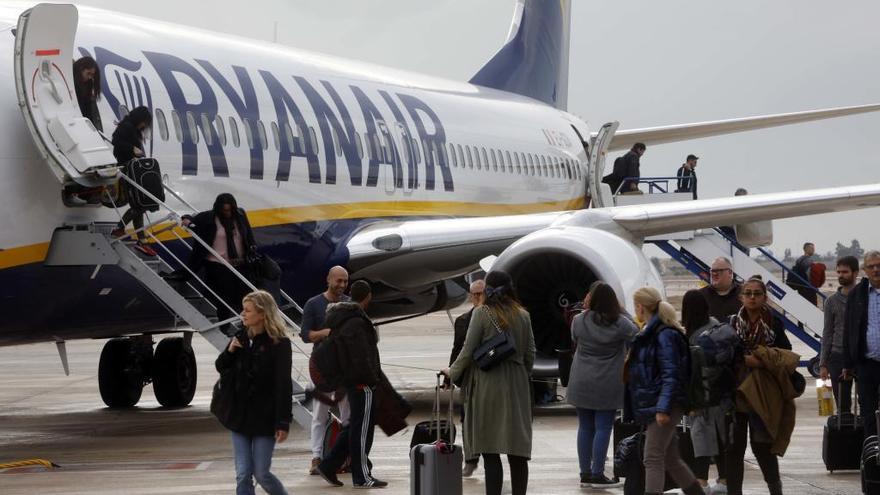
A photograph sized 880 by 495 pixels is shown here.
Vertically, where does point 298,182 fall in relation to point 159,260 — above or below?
above

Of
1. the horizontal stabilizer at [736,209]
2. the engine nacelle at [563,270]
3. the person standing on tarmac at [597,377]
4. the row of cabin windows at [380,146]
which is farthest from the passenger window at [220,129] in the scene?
the person standing on tarmac at [597,377]

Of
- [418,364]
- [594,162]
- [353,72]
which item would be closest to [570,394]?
[353,72]

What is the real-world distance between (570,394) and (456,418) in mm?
3910

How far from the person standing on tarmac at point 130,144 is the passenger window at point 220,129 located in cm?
152

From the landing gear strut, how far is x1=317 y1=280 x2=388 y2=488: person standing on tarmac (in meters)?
6.82

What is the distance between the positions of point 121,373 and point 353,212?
355 centimetres

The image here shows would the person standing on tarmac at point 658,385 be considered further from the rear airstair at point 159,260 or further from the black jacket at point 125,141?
the black jacket at point 125,141

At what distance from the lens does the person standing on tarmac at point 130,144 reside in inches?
435

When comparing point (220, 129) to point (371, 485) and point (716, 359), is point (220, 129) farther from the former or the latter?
point (716, 359)

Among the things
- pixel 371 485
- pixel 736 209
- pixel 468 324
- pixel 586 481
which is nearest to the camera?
pixel 371 485

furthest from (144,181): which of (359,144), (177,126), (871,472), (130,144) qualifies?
(871,472)

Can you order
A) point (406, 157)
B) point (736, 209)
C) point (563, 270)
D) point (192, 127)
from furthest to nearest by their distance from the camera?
point (406, 157) → point (736, 209) → point (563, 270) → point (192, 127)

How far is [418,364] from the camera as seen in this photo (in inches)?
947

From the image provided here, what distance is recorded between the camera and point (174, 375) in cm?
1645
